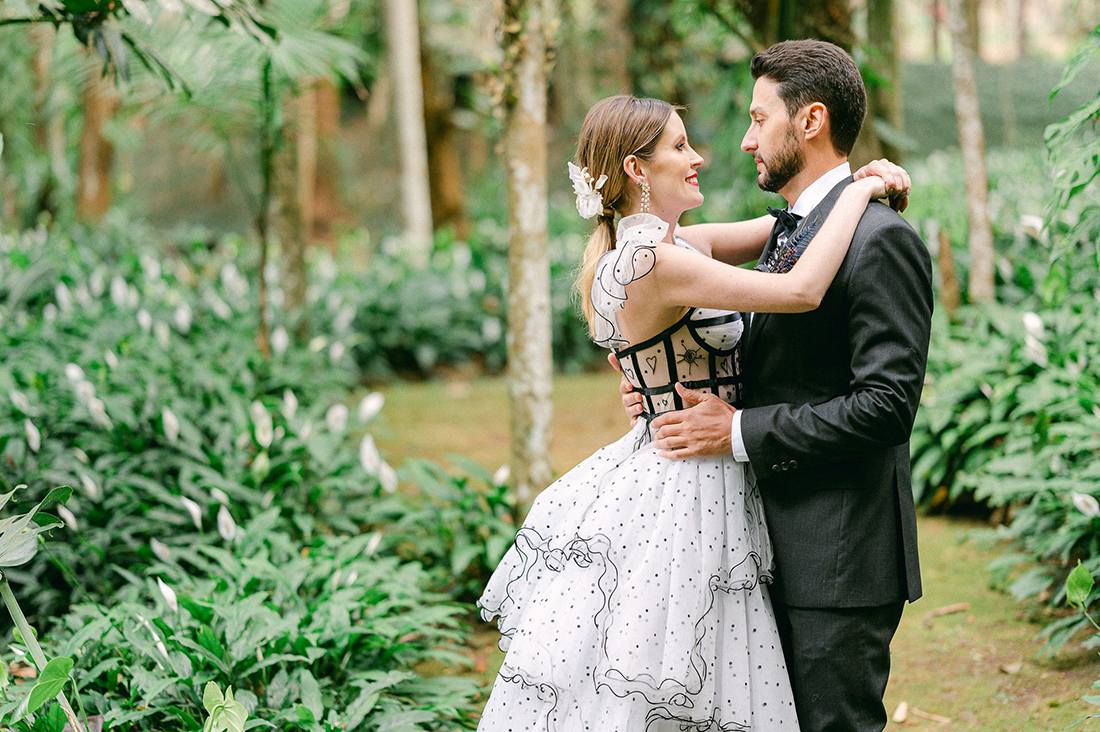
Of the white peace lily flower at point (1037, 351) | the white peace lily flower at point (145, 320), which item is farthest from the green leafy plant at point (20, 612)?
the white peace lily flower at point (1037, 351)

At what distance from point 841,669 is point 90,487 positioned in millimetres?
3199

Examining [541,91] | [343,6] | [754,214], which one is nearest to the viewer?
[541,91]

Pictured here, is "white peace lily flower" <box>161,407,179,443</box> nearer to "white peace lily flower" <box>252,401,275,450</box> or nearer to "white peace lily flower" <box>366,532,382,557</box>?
"white peace lily flower" <box>252,401,275,450</box>

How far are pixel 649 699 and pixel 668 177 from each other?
1222 mm

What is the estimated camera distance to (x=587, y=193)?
7.40 ft

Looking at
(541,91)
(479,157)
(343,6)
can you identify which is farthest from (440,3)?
(541,91)

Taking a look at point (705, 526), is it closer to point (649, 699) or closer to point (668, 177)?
Result: point (649, 699)

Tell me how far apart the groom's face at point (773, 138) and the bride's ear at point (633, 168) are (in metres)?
0.25

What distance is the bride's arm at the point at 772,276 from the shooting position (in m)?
1.95

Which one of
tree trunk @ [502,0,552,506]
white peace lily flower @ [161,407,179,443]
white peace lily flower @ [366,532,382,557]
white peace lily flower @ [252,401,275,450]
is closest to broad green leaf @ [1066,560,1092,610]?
tree trunk @ [502,0,552,506]

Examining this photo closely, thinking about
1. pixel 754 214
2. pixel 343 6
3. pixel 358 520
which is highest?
pixel 343 6

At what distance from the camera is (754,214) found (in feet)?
22.4

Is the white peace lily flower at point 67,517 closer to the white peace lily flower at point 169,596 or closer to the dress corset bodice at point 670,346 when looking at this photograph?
the white peace lily flower at point 169,596

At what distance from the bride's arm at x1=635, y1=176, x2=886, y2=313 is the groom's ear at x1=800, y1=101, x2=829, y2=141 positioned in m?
0.15
